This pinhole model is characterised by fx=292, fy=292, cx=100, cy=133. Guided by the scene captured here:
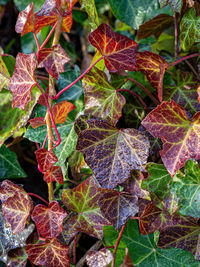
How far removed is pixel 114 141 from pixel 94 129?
0.17ft

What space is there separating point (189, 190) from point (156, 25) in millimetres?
504

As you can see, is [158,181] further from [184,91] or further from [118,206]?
[184,91]

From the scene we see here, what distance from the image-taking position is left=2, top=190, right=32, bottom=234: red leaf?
0.67m

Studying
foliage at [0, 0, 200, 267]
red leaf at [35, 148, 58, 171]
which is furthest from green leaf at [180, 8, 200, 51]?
red leaf at [35, 148, 58, 171]

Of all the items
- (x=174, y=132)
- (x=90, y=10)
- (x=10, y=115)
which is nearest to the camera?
(x=174, y=132)

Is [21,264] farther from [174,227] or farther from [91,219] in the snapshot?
[174,227]

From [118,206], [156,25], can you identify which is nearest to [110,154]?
[118,206]

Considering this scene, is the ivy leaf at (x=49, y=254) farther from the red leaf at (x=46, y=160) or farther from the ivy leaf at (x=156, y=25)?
the ivy leaf at (x=156, y=25)

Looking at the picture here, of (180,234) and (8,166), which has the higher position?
(8,166)

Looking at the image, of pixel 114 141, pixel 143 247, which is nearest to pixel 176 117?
pixel 114 141

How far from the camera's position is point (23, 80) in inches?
25.5

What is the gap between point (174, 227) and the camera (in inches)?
26.2

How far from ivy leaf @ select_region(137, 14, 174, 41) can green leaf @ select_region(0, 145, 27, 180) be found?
1.76ft

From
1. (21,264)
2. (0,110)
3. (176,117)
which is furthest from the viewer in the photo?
(0,110)
